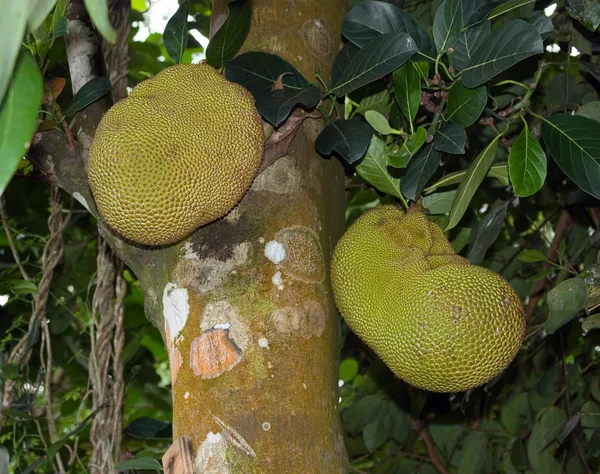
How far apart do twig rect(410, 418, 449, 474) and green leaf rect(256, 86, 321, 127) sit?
1446mm

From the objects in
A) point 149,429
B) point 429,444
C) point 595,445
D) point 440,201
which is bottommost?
point 429,444

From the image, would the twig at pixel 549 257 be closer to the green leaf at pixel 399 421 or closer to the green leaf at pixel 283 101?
the green leaf at pixel 399 421

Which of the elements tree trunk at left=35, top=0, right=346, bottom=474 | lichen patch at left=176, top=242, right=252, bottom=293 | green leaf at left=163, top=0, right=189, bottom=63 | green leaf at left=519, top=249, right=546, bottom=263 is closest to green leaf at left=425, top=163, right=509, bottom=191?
tree trunk at left=35, top=0, right=346, bottom=474

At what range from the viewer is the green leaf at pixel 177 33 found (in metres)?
1.33

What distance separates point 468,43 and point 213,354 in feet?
2.22

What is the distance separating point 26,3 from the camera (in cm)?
40

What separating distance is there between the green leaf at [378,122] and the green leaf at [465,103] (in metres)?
0.11

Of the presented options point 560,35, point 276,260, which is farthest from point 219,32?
point 560,35

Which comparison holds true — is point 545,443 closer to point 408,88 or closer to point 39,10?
point 408,88

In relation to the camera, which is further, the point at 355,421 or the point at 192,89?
the point at 355,421

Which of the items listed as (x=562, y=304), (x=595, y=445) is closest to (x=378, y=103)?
(x=562, y=304)

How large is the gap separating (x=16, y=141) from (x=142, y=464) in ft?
2.99

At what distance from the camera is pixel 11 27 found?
0.40 m

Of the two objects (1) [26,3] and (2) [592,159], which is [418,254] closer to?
(2) [592,159]
